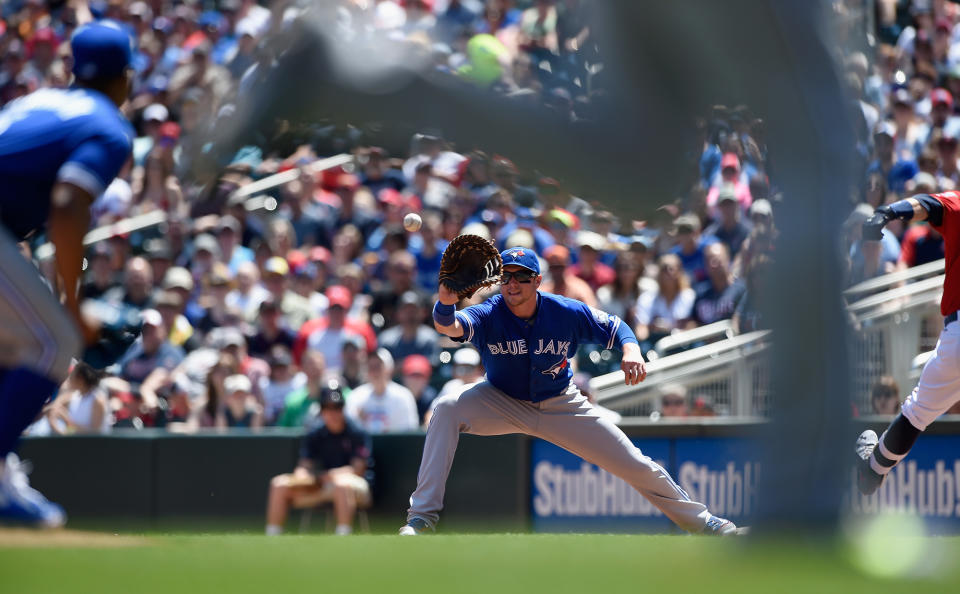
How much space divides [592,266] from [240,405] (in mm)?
3558

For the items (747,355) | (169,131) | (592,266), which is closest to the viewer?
(747,355)

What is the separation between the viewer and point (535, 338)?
7.29 meters

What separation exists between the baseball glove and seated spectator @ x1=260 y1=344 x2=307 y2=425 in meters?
5.58

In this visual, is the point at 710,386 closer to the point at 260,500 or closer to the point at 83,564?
the point at 260,500

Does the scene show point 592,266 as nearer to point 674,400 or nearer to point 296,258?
point 674,400

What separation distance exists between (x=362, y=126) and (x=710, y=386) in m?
7.22

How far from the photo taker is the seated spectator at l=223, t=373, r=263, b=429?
1226 centimetres

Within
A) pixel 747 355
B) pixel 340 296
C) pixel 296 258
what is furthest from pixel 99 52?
pixel 296 258

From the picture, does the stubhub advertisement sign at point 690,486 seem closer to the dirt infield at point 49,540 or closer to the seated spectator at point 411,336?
the seated spectator at point 411,336

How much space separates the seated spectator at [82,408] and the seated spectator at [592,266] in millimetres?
4568

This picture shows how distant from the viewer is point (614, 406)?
1179 cm

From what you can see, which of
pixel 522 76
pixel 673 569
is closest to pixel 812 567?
pixel 673 569

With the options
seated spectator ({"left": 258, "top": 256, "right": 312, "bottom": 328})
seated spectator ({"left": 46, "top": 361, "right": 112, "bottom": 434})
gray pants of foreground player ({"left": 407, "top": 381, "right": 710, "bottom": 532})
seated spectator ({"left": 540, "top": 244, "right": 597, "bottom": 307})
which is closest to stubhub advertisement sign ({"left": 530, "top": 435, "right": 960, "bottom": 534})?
seated spectator ({"left": 540, "top": 244, "right": 597, "bottom": 307})

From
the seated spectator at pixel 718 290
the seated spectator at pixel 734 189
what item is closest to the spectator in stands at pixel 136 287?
the seated spectator at pixel 718 290
